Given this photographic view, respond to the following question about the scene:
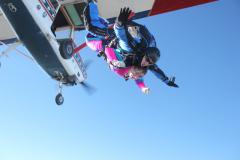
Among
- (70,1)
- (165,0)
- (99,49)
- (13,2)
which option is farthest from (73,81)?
(99,49)

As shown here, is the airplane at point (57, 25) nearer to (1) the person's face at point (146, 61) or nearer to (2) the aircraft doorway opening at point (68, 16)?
(2) the aircraft doorway opening at point (68, 16)

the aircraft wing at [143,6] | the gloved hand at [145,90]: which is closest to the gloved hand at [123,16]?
the gloved hand at [145,90]

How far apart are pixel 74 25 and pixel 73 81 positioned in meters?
1.72

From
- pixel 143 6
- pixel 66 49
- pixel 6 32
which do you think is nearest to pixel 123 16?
pixel 66 49

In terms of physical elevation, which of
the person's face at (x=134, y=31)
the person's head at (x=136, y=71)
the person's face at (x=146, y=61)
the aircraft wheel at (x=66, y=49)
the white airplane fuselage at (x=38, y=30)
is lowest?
the person's head at (x=136, y=71)

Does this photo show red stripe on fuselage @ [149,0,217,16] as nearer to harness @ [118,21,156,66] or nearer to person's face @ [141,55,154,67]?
harness @ [118,21,156,66]

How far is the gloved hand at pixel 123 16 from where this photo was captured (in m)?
3.05

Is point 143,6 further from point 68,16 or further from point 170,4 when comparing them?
point 68,16

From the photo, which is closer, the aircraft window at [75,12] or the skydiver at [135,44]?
the skydiver at [135,44]

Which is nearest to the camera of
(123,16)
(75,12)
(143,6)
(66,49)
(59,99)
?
(123,16)

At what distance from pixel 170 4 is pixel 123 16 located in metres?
6.85

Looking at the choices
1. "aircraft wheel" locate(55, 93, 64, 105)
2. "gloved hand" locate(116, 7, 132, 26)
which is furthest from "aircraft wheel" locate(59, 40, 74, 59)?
"gloved hand" locate(116, 7, 132, 26)

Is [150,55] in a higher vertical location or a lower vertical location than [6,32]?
lower

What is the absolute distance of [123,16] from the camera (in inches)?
122
